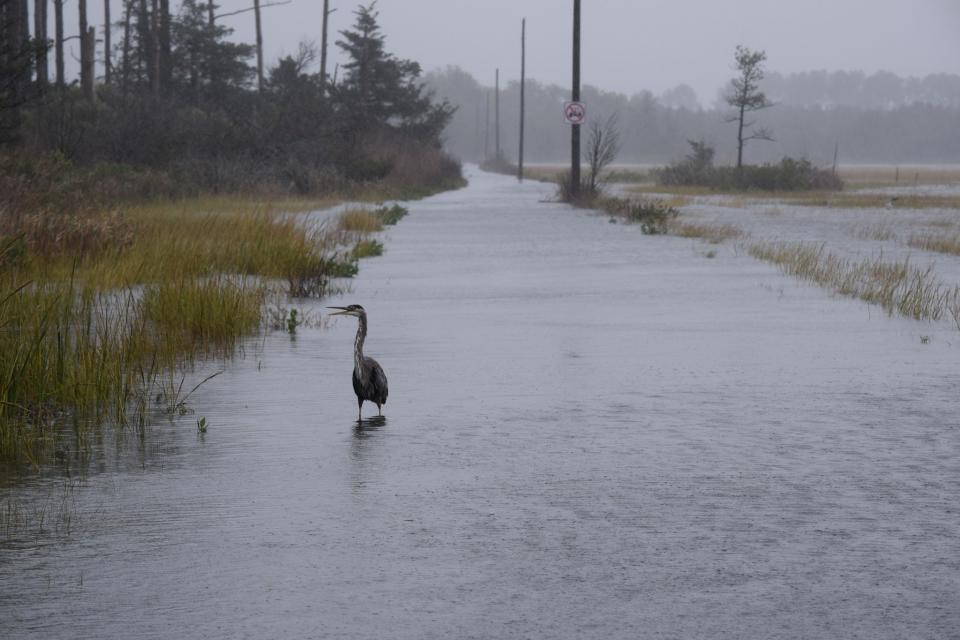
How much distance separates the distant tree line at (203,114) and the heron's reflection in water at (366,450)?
16.0 m

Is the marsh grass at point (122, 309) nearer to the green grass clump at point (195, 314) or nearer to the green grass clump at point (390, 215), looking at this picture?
the green grass clump at point (195, 314)

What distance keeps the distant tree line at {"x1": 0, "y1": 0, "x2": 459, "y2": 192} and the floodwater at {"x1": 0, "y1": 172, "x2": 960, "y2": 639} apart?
15.1 metres

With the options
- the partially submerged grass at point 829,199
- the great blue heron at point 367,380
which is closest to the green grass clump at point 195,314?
the great blue heron at point 367,380

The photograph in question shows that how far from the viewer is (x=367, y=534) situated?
6188mm

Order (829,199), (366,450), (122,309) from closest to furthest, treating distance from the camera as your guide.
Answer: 1. (366,450)
2. (122,309)
3. (829,199)

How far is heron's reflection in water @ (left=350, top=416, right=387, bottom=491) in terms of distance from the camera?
24.0ft

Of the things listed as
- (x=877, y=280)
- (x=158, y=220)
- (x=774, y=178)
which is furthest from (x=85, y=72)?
(x=877, y=280)

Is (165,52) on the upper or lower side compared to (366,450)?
upper

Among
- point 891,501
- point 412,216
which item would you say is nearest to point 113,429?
point 891,501

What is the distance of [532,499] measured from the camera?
679 cm

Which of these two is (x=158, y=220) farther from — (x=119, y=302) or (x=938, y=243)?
(x=938, y=243)

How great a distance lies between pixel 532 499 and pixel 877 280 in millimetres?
12286

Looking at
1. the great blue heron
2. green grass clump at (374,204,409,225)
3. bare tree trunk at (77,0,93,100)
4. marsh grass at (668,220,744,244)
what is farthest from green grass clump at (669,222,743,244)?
bare tree trunk at (77,0,93,100)

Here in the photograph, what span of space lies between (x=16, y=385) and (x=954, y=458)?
555 centimetres
